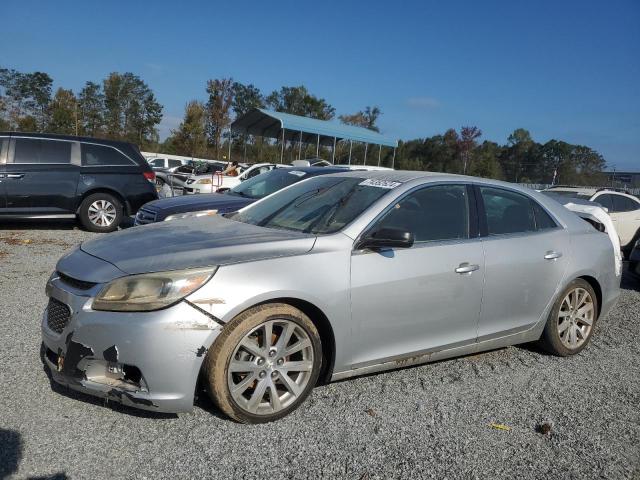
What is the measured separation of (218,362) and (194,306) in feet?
1.14

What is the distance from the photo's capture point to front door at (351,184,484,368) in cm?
344

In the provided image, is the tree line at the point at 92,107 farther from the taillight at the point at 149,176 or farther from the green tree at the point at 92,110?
the taillight at the point at 149,176

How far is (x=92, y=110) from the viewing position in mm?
50656

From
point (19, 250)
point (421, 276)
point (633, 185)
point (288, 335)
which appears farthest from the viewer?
point (633, 185)

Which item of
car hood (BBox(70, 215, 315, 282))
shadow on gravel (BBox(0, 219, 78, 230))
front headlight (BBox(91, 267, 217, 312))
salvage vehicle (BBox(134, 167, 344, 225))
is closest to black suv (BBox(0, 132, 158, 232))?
shadow on gravel (BBox(0, 219, 78, 230))

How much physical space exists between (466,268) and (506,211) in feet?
2.77

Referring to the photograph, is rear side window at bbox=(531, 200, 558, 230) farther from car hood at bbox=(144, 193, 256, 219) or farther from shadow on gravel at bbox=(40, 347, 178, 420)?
car hood at bbox=(144, 193, 256, 219)

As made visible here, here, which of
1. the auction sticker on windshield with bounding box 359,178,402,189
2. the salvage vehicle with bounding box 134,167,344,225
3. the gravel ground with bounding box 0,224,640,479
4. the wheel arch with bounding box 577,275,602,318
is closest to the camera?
the gravel ground with bounding box 0,224,640,479

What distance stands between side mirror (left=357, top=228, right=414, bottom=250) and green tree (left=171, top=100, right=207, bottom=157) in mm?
44581

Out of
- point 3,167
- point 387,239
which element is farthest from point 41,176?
point 387,239

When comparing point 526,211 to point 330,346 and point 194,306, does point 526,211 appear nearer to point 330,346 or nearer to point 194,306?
point 330,346

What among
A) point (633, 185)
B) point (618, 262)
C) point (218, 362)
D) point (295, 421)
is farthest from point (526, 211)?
point (633, 185)

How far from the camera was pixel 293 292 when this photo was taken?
3.13 metres

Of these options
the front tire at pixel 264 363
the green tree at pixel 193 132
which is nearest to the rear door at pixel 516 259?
the front tire at pixel 264 363
